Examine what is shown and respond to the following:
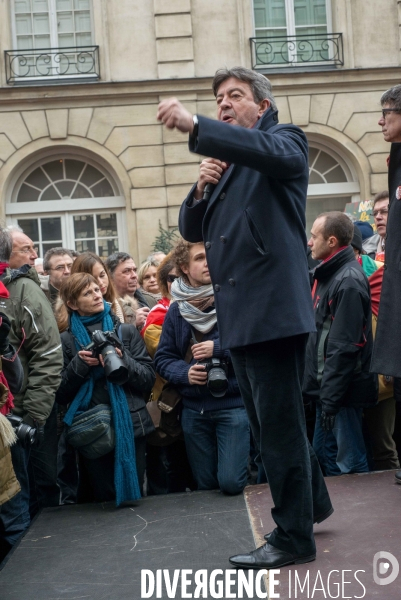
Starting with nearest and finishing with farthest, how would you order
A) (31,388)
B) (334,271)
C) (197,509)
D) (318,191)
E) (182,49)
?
(197,509) < (31,388) < (334,271) < (182,49) < (318,191)

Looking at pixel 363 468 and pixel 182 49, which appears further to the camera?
pixel 182 49

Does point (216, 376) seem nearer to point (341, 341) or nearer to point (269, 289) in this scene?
point (341, 341)

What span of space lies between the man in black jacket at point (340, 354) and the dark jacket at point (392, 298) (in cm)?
85

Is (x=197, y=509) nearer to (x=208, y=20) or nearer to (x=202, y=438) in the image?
(x=202, y=438)

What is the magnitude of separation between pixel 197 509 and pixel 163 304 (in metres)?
1.68

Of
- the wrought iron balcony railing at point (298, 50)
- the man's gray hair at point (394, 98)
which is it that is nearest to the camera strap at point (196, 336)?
the man's gray hair at point (394, 98)

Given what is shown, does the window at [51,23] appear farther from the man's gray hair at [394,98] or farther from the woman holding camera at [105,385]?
the man's gray hair at [394,98]

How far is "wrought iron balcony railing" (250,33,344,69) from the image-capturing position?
14.7m

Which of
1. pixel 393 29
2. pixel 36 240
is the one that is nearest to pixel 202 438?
pixel 36 240

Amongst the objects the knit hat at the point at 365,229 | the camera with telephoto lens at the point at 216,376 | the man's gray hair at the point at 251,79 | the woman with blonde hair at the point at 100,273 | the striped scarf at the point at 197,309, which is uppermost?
the man's gray hair at the point at 251,79

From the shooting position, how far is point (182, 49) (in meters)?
14.2

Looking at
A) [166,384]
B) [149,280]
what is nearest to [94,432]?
[166,384]

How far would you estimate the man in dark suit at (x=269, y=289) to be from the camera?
3180 millimetres

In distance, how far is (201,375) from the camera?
4.98 m
